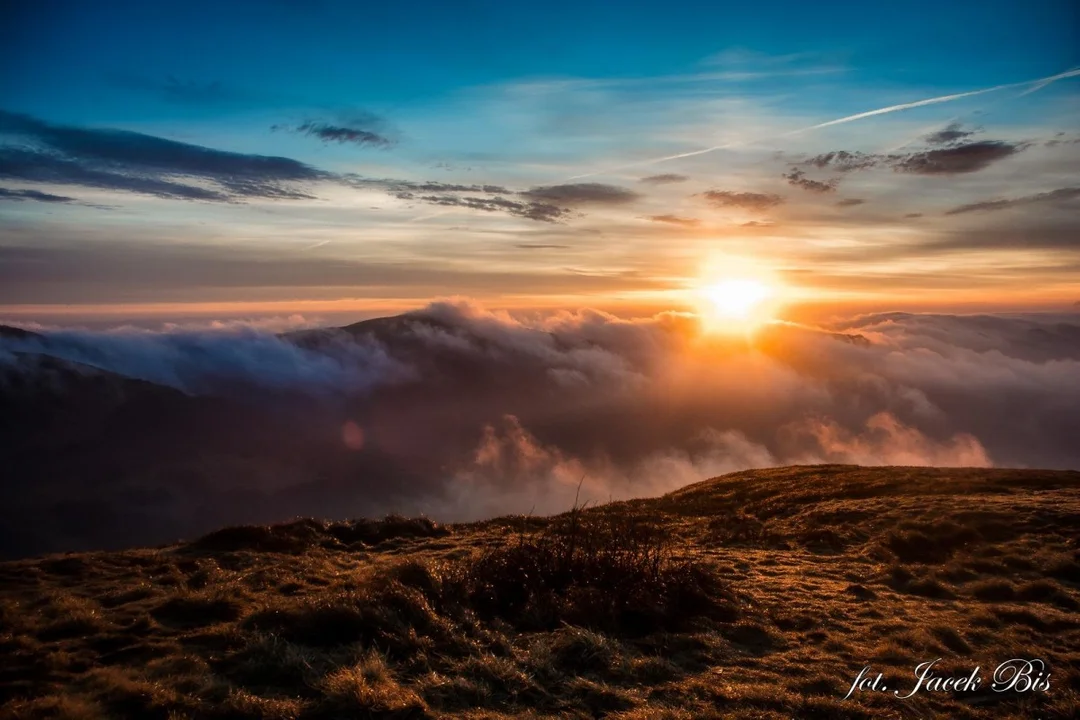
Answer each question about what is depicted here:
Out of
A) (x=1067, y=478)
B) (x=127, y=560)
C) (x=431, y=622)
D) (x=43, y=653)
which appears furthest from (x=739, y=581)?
(x=1067, y=478)

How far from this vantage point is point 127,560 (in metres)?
15.2

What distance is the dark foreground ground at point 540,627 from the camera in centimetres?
743

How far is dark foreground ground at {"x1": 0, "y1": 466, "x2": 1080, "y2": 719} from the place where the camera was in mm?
7434

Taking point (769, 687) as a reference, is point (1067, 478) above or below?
below

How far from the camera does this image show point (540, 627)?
404 inches

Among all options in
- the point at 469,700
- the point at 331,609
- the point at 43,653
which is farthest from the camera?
the point at 331,609

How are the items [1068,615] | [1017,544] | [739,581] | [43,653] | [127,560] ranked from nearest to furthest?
1. [43,653]
2. [1068,615]
3. [739,581]
4. [127,560]
5. [1017,544]

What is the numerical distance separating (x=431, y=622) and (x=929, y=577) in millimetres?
11674

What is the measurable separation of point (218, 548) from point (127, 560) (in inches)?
84.4

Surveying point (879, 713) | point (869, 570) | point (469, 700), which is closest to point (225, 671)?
point (469, 700)

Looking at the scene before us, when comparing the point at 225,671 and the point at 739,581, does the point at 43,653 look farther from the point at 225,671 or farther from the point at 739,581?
the point at 739,581

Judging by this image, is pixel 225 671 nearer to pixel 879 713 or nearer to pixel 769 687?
pixel 769 687

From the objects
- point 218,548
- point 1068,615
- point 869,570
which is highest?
point 1068,615

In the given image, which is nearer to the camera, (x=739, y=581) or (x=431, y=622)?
(x=431, y=622)
